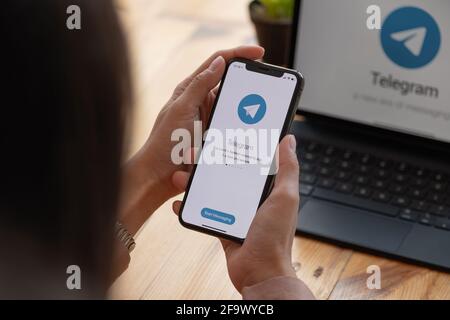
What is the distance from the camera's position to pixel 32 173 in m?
0.52

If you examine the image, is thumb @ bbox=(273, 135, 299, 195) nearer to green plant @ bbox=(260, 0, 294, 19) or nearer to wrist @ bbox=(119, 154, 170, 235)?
wrist @ bbox=(119, 154, 170, 235)

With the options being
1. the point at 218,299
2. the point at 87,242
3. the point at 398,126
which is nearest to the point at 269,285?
the point at 218,299

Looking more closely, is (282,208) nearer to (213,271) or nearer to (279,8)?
(213,271)

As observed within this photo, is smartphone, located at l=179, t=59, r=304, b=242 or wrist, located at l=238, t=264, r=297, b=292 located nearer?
wrist, located at l=238, t=264, r=297, b=292

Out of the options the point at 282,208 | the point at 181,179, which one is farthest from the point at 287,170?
the point at 181,179

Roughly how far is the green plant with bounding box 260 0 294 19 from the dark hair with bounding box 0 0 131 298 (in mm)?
814

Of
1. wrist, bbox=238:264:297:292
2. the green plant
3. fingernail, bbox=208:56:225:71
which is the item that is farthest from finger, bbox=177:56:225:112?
the green plant

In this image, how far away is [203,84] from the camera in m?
0.99

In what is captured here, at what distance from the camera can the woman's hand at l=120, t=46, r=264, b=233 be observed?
3.22 feet

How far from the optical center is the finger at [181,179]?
988mm

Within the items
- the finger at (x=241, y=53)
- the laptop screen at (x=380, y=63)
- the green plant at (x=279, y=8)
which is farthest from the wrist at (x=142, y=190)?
the green plant at (x=279, y=8)

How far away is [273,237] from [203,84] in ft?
0.78

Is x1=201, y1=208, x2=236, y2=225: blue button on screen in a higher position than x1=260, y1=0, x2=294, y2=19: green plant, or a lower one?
lower

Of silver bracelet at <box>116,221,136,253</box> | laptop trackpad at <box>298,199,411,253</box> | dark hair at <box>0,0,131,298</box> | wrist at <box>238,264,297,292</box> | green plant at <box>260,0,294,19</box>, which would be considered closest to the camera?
dark hair at <box>0,0,131,298</box>
